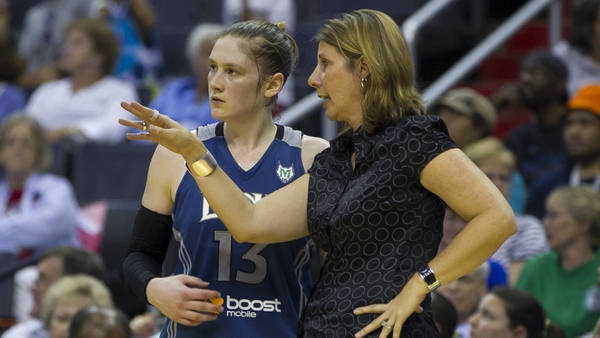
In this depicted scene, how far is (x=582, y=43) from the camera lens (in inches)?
251

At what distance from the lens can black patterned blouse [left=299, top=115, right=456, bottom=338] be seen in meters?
2.38

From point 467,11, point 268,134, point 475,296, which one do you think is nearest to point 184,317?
point 268,134

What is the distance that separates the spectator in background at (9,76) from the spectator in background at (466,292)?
3994 millimetres

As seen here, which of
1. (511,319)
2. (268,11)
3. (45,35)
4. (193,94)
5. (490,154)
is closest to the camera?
(511,319)

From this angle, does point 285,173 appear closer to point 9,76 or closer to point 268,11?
point 268,11

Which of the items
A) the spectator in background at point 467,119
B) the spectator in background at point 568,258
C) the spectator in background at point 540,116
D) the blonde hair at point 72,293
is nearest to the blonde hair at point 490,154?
the spectator in background at point 467,119

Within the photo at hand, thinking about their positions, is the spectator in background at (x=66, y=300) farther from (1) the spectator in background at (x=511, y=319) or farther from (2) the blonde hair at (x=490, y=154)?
(2) the blonde hair at (x=490, y=154)

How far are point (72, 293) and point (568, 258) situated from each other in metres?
2.32

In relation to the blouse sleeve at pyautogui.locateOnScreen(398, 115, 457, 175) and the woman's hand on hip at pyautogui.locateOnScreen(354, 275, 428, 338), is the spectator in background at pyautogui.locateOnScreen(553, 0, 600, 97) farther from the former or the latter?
the woman's hand on hip at pyautogui.locateOnScreen(354, 275, 428, 338)

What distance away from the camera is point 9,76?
25.7 feet

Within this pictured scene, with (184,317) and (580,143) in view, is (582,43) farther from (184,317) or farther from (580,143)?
(184,317)

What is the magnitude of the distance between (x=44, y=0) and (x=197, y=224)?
23.4 ft

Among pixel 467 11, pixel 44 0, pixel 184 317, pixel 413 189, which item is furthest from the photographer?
pixel 44 0

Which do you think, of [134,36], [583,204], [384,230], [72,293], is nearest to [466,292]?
[583,204]
